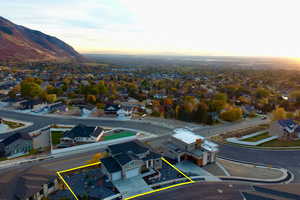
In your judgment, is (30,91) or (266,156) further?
(30,91)

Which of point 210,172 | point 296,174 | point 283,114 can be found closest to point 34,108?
point 210,172

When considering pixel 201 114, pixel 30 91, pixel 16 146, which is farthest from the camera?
pixel 30 91

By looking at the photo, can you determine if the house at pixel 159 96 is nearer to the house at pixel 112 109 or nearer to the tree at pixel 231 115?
the house at pixel 112 109

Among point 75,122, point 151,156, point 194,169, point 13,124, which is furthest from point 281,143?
point 13,124

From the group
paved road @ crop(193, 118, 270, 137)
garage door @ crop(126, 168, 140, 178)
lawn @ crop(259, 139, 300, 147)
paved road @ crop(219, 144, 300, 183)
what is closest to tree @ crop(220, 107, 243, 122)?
paved road @ crop(193, 118, 270, 137)

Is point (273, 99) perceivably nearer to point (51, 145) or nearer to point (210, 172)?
point (210, 172)

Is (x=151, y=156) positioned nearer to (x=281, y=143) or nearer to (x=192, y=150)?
(x=192, y=150)

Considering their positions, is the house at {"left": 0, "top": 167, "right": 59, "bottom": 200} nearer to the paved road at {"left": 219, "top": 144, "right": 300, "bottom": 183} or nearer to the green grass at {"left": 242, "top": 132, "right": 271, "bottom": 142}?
the paved road at {"left": 219, "top": 144, "right": 300, "bottom": 183}

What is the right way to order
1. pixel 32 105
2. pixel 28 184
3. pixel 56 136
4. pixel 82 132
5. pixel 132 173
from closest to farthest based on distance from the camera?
pixel 28 184 → pixel 132 173 → pixel 82 132 → pixel 56 136 → pixel 32 105

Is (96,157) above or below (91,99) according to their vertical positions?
below
